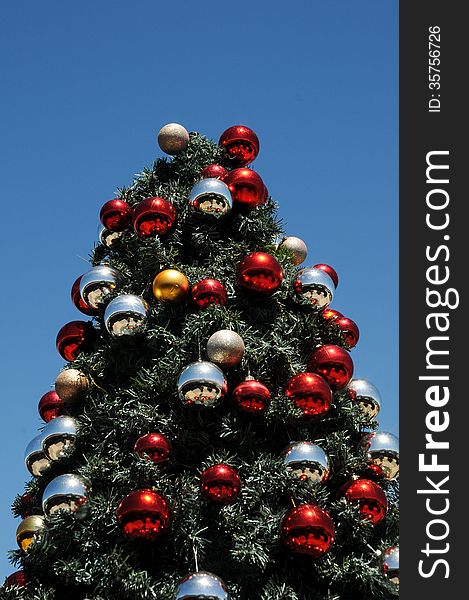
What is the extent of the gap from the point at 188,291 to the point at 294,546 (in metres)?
2.37

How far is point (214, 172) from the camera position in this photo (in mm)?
8328

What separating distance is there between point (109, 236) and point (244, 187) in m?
1.41

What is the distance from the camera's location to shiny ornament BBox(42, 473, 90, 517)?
6.62 metres

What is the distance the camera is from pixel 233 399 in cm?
714

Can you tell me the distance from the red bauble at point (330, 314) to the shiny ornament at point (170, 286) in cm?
137

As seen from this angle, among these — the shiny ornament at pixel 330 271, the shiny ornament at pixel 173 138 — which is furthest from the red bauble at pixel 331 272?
the shiny ornament at pixel 173 138

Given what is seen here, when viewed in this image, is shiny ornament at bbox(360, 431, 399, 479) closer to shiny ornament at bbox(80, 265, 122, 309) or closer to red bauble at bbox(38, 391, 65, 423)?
shiny ornament at bbox(80, 265, 122, 309)

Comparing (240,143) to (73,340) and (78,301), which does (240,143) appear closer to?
(78,301)

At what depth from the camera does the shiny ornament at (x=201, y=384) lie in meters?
6.75

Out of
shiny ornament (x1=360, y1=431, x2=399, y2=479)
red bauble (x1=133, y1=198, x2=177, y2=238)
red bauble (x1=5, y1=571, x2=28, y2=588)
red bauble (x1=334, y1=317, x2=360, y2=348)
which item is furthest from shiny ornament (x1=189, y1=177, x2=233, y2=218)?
red bauble (x1=5, y1=571, x2=28, y2=588)

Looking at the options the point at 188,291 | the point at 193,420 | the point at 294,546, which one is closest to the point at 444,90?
the point at 188,291

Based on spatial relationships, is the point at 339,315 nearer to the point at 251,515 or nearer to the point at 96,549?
the point at 251,515

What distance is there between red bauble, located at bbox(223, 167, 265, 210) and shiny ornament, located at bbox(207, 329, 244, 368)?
64.0 inches

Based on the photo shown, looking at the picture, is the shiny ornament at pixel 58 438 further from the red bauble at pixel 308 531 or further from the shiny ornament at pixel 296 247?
the shiny ornament at pixel 296 247
